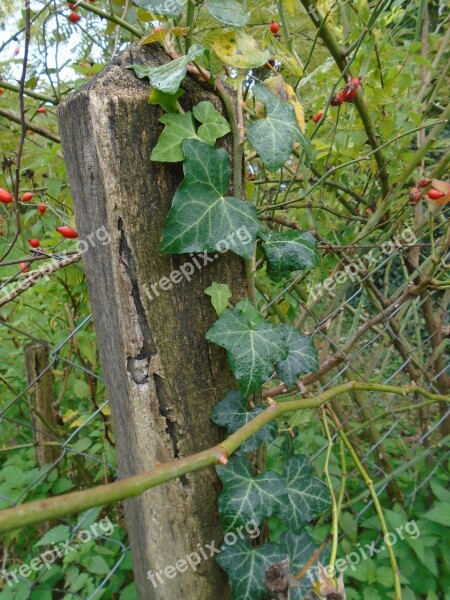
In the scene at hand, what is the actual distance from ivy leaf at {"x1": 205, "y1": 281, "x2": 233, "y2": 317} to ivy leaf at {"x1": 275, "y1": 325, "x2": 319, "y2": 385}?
0.21 meters

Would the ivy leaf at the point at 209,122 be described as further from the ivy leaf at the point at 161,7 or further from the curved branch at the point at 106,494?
the curved branch at the point at 106,494

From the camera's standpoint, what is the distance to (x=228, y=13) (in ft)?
2.65

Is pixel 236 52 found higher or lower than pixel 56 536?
higher

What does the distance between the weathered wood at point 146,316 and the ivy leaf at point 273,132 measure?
2.5 inches

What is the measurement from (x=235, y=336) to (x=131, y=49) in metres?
0.52

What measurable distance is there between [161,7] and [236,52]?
0.57 ft

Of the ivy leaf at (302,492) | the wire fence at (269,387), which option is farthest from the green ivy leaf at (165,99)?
the ivy leaf at (302,492)

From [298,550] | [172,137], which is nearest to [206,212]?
[172,137]

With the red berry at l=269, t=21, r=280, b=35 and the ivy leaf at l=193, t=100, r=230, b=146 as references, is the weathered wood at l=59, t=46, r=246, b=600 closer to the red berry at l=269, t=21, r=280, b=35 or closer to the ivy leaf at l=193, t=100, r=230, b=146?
the ivy leaf at l=193, t=100, r=230, b=146

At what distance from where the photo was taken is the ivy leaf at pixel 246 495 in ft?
2.74

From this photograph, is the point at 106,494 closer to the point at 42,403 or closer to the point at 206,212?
the point at 206,212

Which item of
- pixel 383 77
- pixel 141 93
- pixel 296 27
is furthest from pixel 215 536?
pixel 296 27

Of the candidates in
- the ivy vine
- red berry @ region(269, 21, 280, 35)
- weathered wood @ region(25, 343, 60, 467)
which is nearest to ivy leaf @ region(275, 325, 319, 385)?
the ivy vine

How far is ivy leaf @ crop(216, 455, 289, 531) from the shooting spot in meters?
0.84
